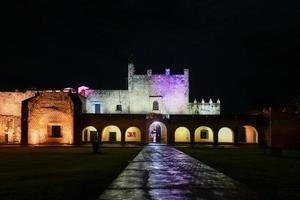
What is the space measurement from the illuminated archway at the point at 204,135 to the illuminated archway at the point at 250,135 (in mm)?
4748

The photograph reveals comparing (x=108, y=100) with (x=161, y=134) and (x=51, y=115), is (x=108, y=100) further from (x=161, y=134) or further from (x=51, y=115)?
(x=51, y=115)

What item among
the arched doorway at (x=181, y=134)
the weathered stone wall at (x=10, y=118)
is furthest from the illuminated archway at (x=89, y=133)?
the arched doorway at (x=181, y=134)

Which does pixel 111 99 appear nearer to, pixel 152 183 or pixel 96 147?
pixel 96 147

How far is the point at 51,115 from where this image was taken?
49094 millimetres

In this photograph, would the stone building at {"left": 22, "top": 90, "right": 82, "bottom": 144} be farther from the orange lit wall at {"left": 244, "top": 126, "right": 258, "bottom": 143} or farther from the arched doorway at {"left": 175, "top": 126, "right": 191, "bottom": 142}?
the orange lit wall at {"left": 244, "top": 126, "right": 258, "bottom": 143}

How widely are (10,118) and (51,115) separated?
5.44 metres

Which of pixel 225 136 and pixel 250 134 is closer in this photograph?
pixel 225 136

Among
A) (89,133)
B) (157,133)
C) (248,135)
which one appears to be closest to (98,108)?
(89,133)

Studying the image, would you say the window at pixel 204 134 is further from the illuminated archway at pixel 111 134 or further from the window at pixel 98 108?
the window at pixel 98 108

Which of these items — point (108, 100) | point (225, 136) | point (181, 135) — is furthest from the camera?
point (108, 100)

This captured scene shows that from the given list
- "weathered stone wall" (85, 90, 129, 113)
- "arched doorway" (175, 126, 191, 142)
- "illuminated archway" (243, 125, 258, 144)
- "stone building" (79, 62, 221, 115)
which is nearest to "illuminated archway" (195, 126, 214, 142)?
"arched doorway" (175, 126, 191, 142)

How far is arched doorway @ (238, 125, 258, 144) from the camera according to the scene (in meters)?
53.2

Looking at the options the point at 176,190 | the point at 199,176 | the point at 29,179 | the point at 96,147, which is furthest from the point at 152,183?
the point at 96,147

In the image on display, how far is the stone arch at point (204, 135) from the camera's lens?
175ft
